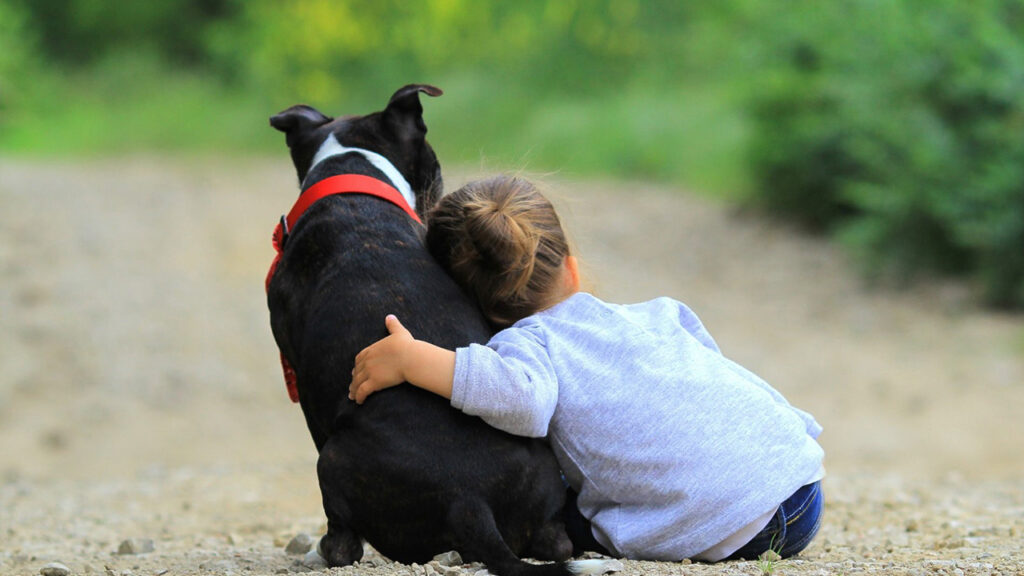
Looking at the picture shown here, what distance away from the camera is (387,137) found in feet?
11.9

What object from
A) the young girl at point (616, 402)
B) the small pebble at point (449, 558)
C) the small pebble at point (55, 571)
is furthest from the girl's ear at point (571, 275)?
the small pebble at point (55, 571)

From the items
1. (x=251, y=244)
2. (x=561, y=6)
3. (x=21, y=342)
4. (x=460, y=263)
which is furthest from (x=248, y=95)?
(x=460, y=263)

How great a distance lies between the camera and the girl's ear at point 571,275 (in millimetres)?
3225

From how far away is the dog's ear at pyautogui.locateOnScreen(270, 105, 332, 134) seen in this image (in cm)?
369

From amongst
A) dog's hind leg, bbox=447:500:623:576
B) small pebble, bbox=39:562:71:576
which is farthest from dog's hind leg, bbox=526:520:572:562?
small pebble, bbox=39:562:71:576

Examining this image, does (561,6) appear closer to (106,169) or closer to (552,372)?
(106,169)

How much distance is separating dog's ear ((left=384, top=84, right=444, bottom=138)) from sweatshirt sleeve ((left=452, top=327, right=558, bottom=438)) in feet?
3.18

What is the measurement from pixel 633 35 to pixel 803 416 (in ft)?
61.5

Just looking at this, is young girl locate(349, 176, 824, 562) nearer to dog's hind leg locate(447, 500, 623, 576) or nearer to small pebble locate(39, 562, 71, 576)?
dog's hind leg locate(447, 500, 623, 576)

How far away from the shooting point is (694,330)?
11.0ft

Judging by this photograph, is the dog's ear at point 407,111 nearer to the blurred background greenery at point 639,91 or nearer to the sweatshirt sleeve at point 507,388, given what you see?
the blurred background greenery at point 639,91

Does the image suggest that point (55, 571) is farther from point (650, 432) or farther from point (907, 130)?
point (907, 130)

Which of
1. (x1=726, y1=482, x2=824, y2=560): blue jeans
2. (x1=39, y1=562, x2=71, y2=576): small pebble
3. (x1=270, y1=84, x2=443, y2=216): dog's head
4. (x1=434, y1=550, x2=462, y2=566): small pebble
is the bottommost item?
(x1=39, y1=562, x2=71, y2=576): small pebble

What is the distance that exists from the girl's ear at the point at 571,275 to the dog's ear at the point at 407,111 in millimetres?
667
